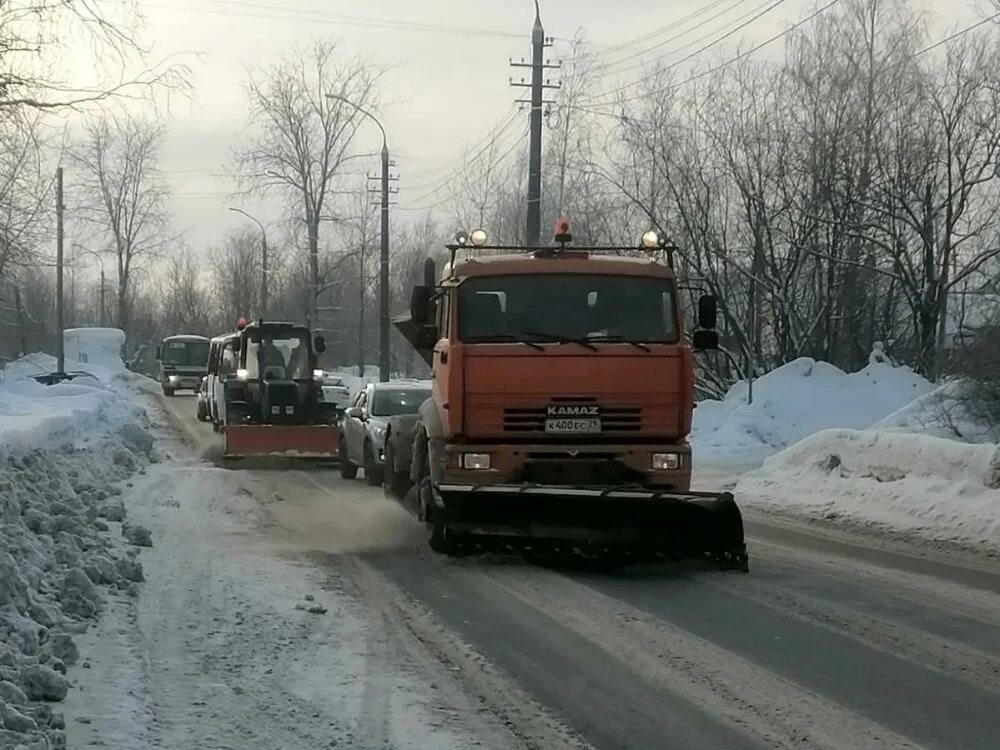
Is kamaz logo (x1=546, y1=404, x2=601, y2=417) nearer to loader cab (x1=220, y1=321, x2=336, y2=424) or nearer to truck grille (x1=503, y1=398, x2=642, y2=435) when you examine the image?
truck grille (x1=503, y1=398, x2=642, y2=435)

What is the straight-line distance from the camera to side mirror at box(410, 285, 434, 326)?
11.9 m

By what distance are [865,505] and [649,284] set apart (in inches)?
190

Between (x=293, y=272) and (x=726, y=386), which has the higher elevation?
(x=293, y=272)

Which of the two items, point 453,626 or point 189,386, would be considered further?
point 189,386

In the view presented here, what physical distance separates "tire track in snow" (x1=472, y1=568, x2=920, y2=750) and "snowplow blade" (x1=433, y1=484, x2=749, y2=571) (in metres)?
0.98

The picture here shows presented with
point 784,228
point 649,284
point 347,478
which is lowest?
point 347,478

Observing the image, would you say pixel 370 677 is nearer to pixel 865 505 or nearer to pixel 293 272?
pixel 865 505

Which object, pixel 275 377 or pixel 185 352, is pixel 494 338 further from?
pixel 185 352

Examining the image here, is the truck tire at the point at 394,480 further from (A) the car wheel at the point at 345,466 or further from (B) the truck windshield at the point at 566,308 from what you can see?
(A) the car wheel at the point at 345,466

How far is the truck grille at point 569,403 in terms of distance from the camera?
35.7ft

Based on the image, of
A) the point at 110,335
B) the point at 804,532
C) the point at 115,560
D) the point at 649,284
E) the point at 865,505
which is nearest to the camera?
the point at 115,560

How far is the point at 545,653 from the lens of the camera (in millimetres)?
7473

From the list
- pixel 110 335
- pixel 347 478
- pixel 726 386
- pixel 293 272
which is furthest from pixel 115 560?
pixel 110 335

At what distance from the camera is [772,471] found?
18.0m
